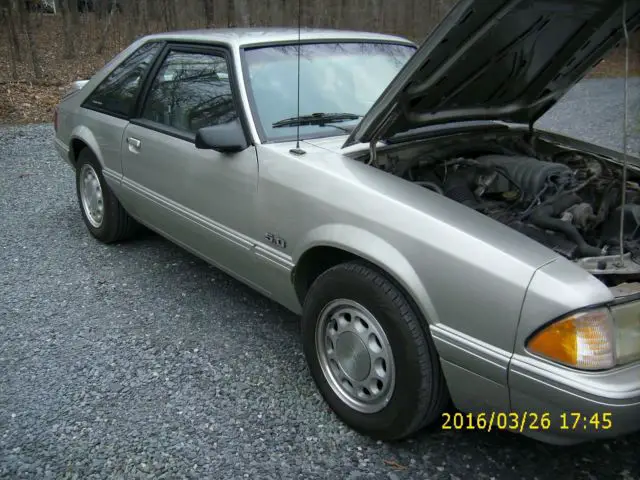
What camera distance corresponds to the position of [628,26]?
3.00 m

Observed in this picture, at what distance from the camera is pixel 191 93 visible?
3652 mm

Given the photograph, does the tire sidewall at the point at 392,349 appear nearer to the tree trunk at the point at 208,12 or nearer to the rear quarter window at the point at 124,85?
the rear quarter window at the point at 124,85

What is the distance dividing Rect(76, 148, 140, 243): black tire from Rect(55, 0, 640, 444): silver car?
33 centimetres

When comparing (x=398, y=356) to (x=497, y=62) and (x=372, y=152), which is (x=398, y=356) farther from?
(x=497, y=62)

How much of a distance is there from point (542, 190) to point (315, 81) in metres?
1.36

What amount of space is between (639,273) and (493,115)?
1.49 metres

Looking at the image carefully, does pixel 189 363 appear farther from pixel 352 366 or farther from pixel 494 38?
pixel 494 38

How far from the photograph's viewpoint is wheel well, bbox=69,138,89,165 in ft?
15.6

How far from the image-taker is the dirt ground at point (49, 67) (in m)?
10.0

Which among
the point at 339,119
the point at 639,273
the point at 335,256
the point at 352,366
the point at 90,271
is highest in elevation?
the point at 339,119

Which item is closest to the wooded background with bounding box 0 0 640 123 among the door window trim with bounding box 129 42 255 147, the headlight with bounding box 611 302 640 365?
the door window trim with bounding box 129 42 255 147

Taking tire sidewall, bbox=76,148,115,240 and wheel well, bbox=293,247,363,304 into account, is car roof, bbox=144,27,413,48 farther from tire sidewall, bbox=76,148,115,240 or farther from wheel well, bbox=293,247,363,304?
wheel well, bbox=293,247,363,304

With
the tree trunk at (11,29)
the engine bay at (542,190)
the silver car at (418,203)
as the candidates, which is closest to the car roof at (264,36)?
the silver car at (418,203)

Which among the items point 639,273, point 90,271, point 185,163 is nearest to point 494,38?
point 639,273
